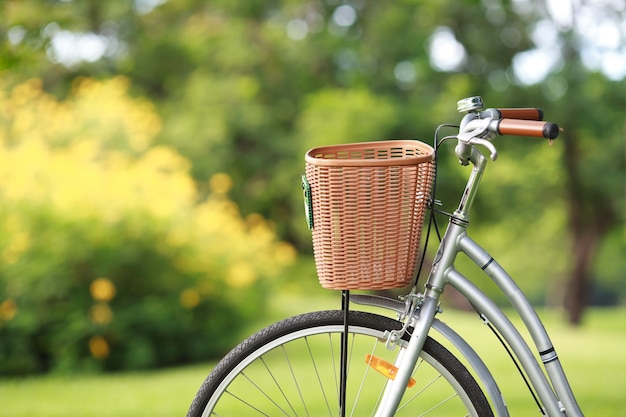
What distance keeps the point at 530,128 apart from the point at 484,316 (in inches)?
20.7

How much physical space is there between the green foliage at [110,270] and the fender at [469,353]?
14.9 ft

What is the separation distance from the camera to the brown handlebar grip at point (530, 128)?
79.9 inches

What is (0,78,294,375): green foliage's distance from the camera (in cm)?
641

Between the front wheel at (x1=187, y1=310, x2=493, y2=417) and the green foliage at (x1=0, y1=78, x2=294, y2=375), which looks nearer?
the front wheel at (x1=187, y1=310, x2=493, y2=417)

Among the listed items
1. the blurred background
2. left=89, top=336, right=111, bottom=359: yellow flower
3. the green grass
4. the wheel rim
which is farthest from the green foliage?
the blurred background

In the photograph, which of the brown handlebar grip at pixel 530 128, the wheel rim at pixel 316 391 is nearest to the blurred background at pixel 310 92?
the wheel rim at pixel 316 391

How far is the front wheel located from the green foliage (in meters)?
0.70

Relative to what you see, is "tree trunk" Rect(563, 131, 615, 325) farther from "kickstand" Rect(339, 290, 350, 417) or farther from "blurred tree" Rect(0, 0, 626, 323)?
"kickstand" Rect(339, 290, 350, 417)

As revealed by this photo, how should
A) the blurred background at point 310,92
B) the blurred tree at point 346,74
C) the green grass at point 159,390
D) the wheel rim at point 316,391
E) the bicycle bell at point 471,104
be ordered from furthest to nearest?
the blurred tree at point 346,74 < the blurred background at point 310,92 < the green grass at point 159,390 < the wheel rim at point 316,391 < the bicycle bell at point 471,104

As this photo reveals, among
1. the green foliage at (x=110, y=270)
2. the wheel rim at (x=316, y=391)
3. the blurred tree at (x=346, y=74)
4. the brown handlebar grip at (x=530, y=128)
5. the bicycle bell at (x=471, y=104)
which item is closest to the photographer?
the brown handlebar grip at (x=530, y=128)

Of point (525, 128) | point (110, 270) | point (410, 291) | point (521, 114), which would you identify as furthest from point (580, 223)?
point (525, 128)

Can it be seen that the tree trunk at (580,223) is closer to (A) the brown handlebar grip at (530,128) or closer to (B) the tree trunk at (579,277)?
(B) the tree trunk at (579,277)

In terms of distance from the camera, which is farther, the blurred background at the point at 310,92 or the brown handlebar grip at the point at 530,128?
the blurred background at the point at 310,92

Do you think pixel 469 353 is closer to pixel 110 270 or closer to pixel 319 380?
pixel 319 380
